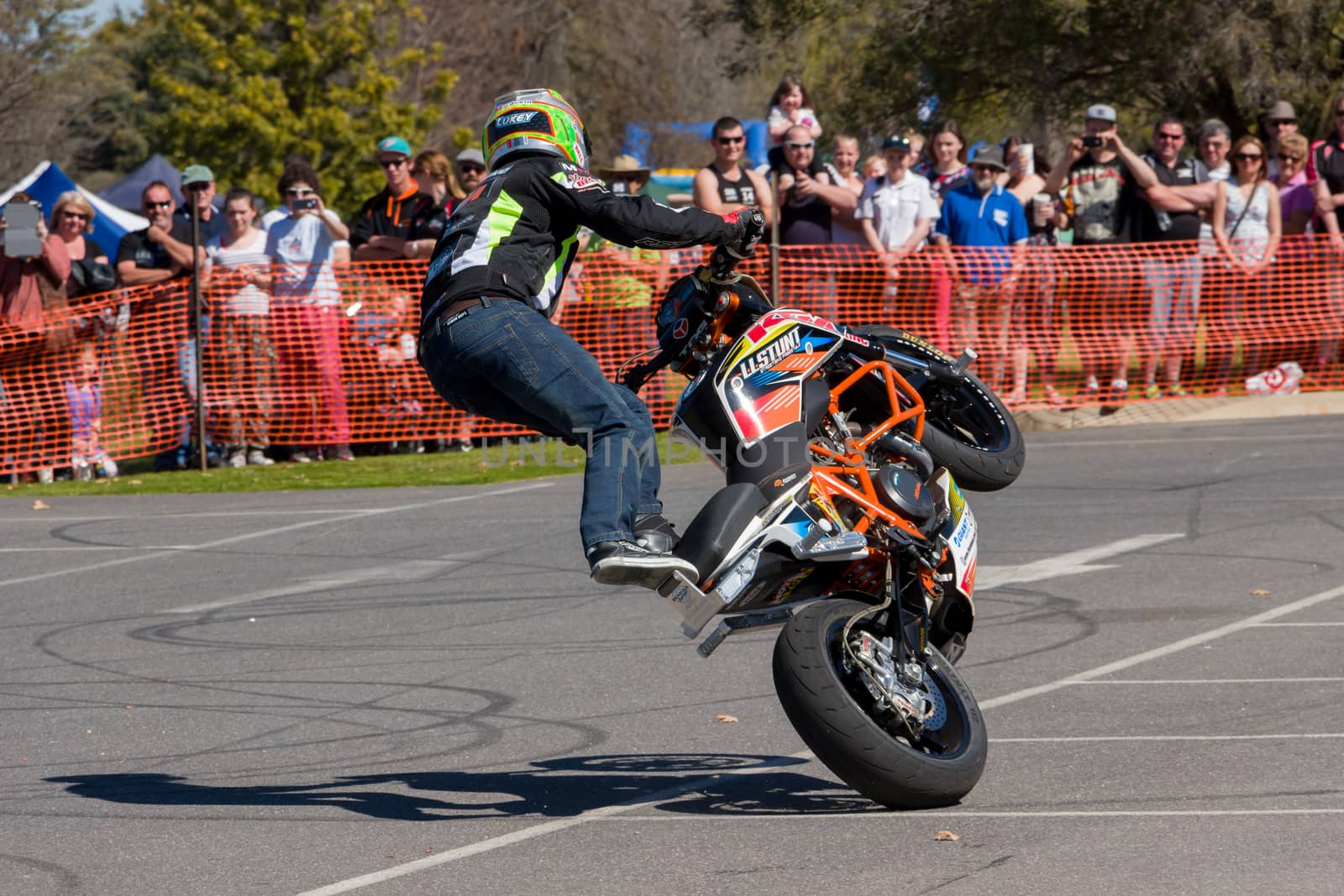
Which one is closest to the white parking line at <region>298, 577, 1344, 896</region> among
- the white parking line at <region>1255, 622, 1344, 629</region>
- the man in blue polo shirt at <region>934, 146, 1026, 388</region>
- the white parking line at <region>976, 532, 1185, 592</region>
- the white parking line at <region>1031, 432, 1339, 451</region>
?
the white parking line at <region>1255, 622, 1344, 629</region>

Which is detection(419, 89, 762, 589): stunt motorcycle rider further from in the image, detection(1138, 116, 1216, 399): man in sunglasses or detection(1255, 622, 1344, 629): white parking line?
detection(1138, 116, 1216, 399): man in sunglasses

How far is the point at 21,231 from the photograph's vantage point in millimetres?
13953

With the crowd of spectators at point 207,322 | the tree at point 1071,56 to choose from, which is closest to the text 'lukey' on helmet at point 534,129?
the crowd of spectators at point 207,322

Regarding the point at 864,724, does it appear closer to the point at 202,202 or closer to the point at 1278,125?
the point at 202,202

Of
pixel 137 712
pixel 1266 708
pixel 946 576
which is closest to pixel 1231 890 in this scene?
pixel 946 576

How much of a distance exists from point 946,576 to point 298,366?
994 centimetres

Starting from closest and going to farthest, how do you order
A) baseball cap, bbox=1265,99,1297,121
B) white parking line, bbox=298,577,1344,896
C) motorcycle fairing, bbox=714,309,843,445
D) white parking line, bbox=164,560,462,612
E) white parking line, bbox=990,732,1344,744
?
white parking line, bbox=298,577,1344,896 < motorcycle fairing, bbox=714,309,843,445 < white parking line, bbox=990,732,1344,744 < white parking line, bbox=164,560,462,612 < baseball cap, bbox=1265,99,1297,121

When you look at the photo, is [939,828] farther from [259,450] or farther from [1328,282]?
[1328,282]

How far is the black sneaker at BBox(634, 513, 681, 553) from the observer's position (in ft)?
18.0

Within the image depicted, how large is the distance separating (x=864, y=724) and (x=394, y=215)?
1106 centimetres

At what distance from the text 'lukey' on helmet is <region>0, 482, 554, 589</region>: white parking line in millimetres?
5376

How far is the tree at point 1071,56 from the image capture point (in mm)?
20641

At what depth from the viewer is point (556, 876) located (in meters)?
4.82

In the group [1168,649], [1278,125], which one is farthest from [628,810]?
[1278,125]
